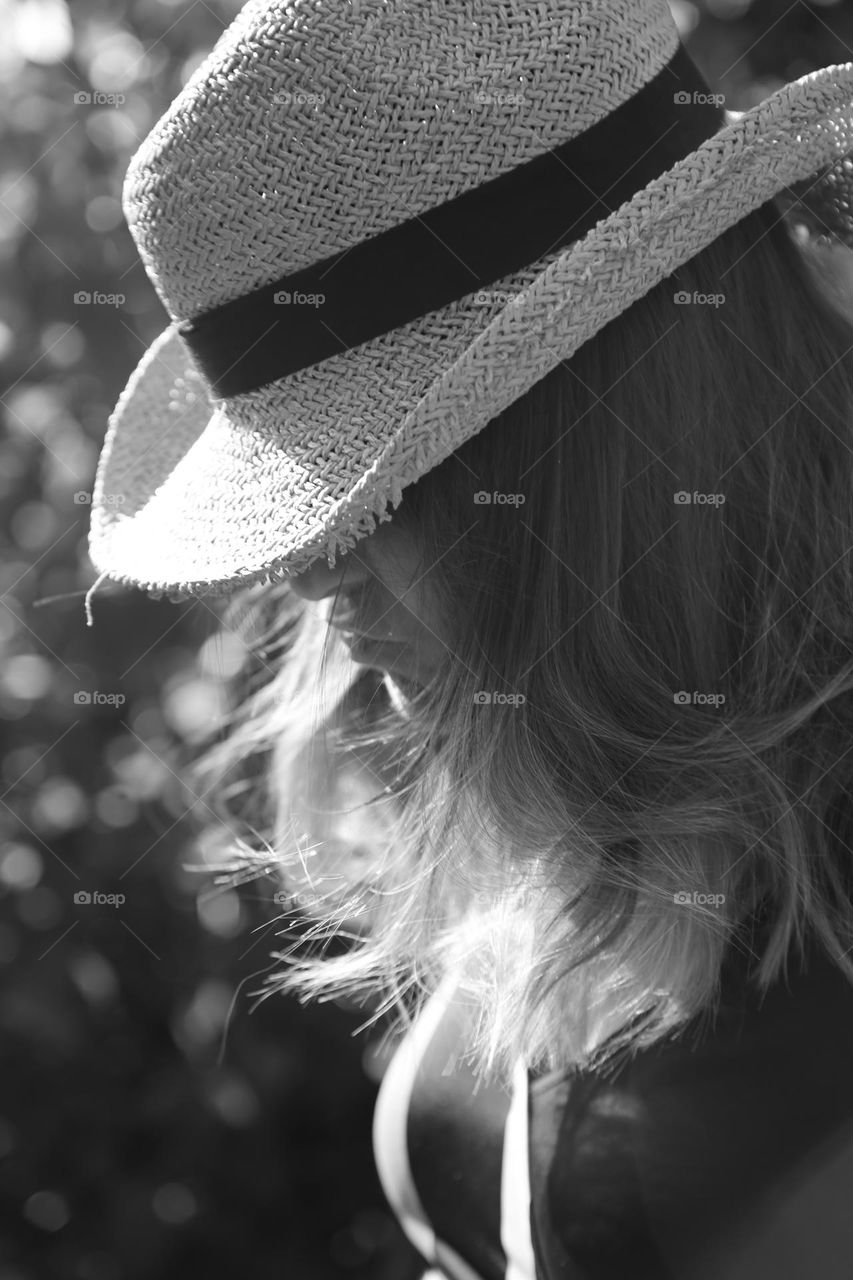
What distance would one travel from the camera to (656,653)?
0.70 meters

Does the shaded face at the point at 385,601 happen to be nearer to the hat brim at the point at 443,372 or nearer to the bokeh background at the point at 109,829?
the hat brim at the point at 443,372

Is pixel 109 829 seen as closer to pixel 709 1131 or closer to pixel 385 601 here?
pixel 385 601

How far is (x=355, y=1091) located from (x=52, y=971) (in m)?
0.45

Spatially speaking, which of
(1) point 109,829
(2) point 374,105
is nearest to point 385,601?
(2) point 374,105

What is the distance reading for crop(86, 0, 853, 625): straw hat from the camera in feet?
1.98

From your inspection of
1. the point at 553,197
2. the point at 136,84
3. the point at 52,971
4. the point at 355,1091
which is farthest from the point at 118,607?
the point at 553,197

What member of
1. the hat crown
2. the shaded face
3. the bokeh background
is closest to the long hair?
the shaded face

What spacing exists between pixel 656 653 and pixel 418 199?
0.33m

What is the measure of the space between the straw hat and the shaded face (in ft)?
0.18

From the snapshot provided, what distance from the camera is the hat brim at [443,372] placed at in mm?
616

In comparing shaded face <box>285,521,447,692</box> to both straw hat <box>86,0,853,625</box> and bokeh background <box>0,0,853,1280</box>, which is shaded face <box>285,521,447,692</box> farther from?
bokeh background <box>0,0,853,1280</box>

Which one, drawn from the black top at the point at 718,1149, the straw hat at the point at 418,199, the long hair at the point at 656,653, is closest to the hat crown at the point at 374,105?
the straw hat at the point at 418,199

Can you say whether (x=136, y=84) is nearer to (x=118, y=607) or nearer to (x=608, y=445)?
(x=118, y=607)

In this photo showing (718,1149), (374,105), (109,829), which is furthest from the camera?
(109,829)
